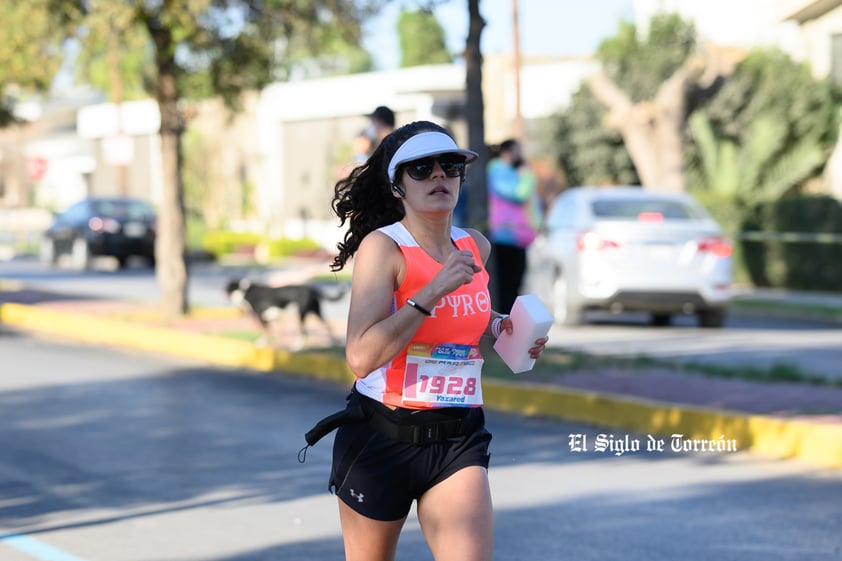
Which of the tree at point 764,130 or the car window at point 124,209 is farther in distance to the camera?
the car window at point 124,209

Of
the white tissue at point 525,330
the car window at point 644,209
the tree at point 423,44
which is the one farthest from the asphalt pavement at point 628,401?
the tree at point 423,44

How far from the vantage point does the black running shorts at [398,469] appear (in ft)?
13.7

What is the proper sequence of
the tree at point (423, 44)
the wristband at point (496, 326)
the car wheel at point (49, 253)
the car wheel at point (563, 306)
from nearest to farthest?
the wristband at point (496, 326) → the car wheel at point (563, 306) → the car wheel at point (49, 253) → the tree at point (423, 44)

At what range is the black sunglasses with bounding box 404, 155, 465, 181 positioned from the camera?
13.8 ft

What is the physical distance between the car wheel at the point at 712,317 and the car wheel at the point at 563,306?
1431mm

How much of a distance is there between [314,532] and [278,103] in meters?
38.5

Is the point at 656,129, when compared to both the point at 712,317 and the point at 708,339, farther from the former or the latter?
the point at 708,339

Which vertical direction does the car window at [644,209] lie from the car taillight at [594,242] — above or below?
above

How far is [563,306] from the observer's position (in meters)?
17.4

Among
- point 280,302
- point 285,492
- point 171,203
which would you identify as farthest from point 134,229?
point 285,492

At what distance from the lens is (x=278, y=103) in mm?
44875

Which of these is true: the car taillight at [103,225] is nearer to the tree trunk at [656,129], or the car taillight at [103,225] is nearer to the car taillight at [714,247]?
the tree trunk at [656,129]

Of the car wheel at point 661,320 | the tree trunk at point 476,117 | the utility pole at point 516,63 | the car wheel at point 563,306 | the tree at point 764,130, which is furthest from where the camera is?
the utility pole at point 516,63

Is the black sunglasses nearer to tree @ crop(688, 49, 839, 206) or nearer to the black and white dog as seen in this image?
the black and white dog
